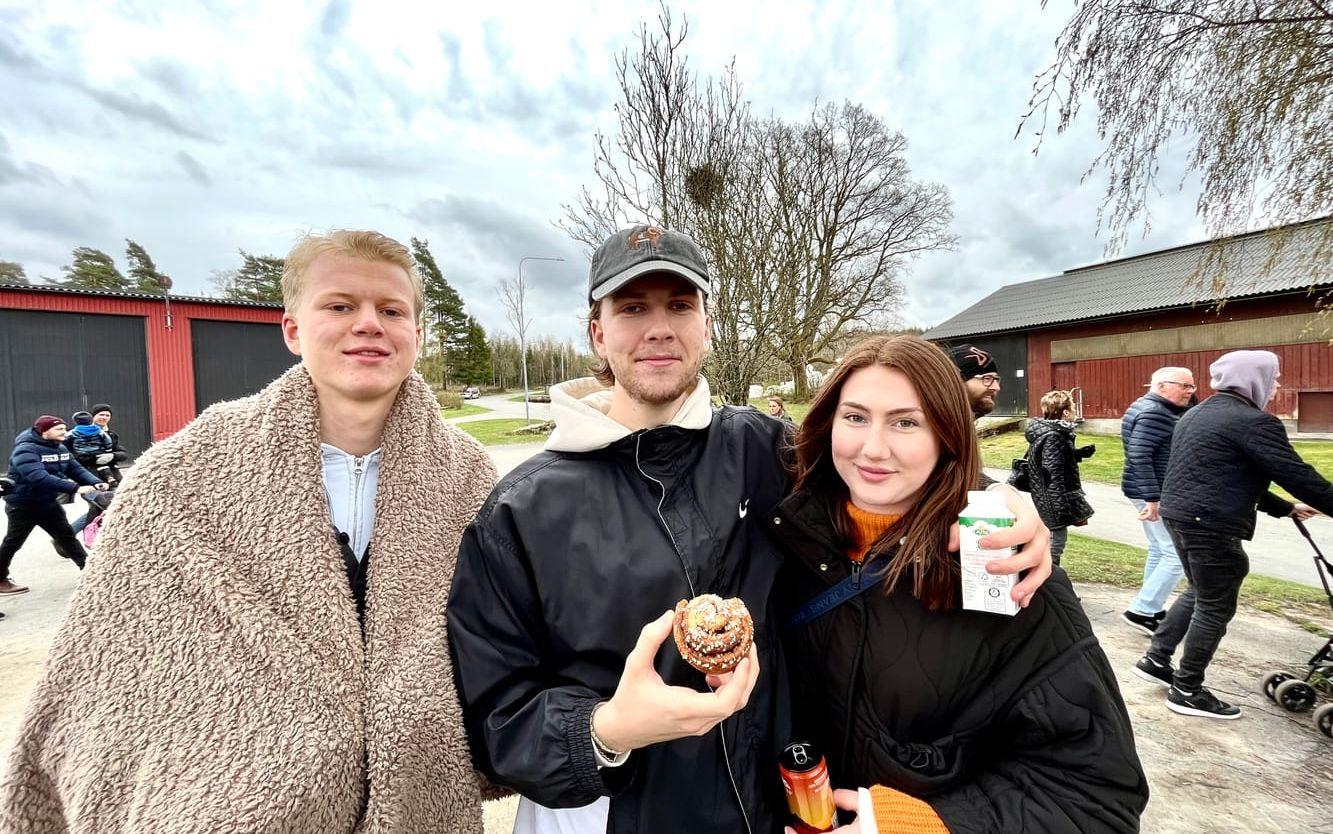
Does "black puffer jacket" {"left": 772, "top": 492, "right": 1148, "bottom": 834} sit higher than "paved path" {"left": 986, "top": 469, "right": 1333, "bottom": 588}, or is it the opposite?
"black puffer jacket" {"left": 772, "top": 492, "right": 1148, "bottom": 834}

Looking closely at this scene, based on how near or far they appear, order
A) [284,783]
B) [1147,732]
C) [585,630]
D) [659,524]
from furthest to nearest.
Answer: [1147,732]
[659,524]
[585,630]
[284,783]

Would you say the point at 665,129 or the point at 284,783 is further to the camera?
the point at 665,129

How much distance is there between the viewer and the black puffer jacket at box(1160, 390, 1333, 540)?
11.0ft

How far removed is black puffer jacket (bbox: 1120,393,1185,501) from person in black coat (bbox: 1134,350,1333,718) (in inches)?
51.7

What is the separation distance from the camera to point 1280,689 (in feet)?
11.8

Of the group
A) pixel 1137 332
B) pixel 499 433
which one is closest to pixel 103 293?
pixel 499 433

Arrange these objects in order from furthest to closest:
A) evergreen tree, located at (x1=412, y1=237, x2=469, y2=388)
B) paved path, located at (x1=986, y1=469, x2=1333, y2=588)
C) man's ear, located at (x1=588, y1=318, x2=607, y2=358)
→ evergreen tree, located at (x1=412, y1=237, x2=469, y2=388) < paved path, located at (x1=986, y1=469, x2=1333, y2=588) < man's ear, located at (x1=588, y1=318, x2=607, y2=358)

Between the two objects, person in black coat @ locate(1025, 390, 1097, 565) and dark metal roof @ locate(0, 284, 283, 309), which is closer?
person in black coat @ locate(1025, 390, 1097, 565)

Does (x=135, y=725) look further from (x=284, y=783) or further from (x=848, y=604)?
(x=848, y=604)

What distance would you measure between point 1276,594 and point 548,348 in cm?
5964

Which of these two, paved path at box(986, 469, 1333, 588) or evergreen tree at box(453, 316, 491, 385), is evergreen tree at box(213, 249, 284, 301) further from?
paved path at box(986, 469, 1333, 588)

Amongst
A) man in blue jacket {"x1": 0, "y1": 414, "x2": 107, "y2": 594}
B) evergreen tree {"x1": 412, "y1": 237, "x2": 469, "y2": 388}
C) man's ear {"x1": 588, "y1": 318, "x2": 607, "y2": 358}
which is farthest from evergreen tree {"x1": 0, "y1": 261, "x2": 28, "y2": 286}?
man's ear {"x1": 588, "y1": 318, "x2": 607, "y2": 358}

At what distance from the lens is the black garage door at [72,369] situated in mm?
14734

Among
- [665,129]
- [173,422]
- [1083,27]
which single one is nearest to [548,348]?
[173,422]
